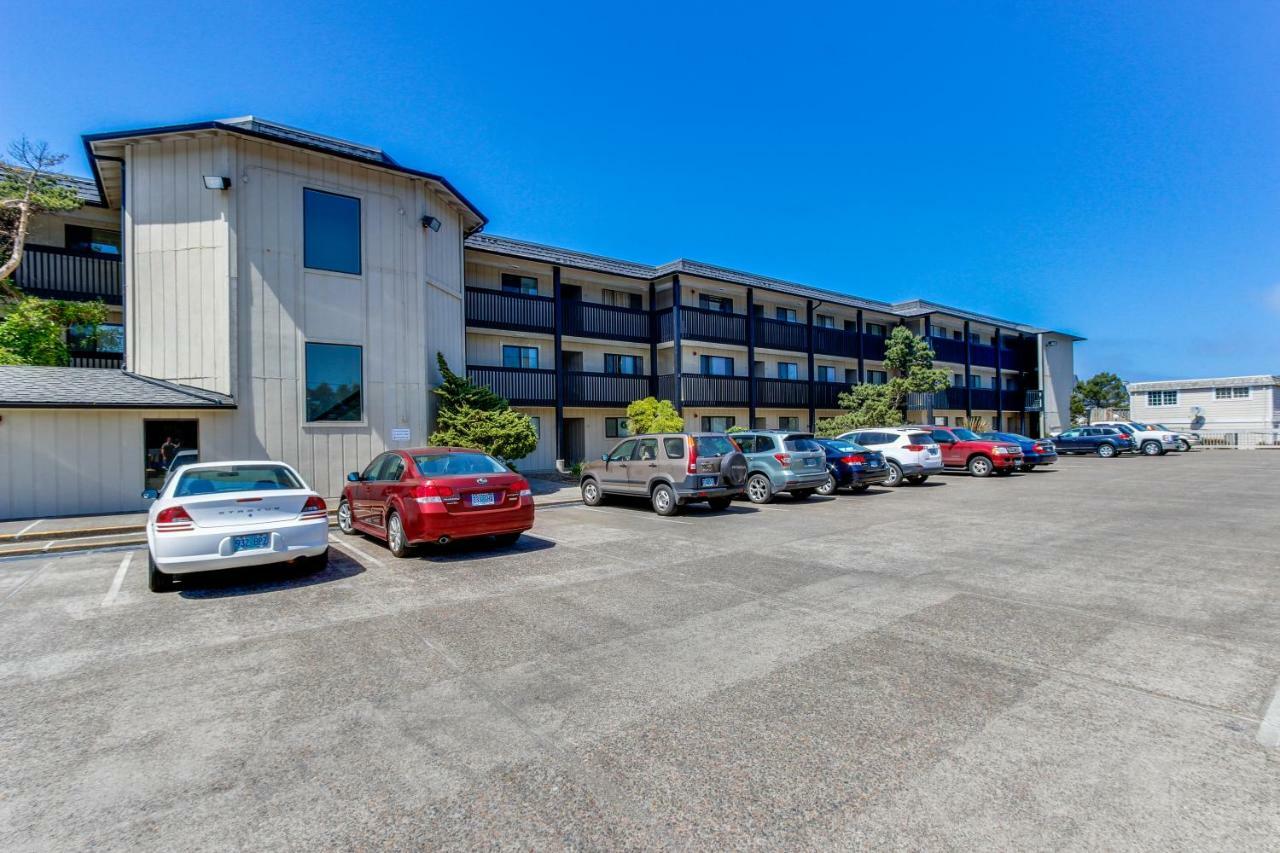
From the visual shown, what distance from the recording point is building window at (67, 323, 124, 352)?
14.7 metres

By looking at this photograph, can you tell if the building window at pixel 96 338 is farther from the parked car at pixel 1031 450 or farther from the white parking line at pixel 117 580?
the parked car at pixel 1031 450

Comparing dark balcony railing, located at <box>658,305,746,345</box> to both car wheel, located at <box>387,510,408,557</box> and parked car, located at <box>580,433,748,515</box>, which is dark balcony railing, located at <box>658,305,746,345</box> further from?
car wheel, located at <box>387,510,408,557</box>

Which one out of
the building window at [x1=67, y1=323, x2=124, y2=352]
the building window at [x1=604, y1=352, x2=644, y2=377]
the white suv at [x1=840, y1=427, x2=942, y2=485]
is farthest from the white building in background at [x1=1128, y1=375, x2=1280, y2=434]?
the building window at [x1=67, y1=323, x2=124, y2=352]

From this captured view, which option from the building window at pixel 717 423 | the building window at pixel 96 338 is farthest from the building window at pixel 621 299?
the building window at pixel 96 338

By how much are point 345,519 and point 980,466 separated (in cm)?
1998

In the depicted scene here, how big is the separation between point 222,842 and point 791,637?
3.94 metres

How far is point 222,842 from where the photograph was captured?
8.34ft

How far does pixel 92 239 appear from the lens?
16.4 metres

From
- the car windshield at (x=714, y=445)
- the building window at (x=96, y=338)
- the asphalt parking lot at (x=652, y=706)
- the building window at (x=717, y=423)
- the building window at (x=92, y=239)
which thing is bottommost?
the asphalt parking lot at (x=652, y=706)

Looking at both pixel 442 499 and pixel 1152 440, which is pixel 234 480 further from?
pixel 1152 440

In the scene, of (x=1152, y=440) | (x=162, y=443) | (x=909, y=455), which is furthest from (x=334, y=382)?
(x=1152, y=440)

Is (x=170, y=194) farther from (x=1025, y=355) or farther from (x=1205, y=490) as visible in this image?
(x=1025, y=355)

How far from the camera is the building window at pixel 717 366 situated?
25.6 metres

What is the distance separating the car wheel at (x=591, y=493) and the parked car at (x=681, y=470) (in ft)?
2.69
